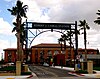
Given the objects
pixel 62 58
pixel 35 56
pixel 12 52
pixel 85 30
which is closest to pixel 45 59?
pixel 35 56

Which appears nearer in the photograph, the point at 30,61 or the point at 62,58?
the point at 62,58

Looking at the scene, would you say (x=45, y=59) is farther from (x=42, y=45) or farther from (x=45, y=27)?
(x=45, y=27)

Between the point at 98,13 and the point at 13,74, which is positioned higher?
the point at 98,13

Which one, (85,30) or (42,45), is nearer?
(85,30)

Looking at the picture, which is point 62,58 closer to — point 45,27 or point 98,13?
point 98,13

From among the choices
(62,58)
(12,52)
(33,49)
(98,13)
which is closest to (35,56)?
(33,49)

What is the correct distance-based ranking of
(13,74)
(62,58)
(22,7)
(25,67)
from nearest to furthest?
(13,74) < (25,67) < (22,7) < (62,58)

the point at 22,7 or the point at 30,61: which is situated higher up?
the point at 22,7

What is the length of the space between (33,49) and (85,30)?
91.1 m

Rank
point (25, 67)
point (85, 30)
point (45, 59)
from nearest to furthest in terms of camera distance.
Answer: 1. point (25, 67)
2. point (85, 30)
3. point (45, 59)

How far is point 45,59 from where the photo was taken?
167125 mm

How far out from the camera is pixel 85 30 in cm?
8125

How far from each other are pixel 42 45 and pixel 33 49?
6.71 meters

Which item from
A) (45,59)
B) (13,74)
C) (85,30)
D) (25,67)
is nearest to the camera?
(13,74)
